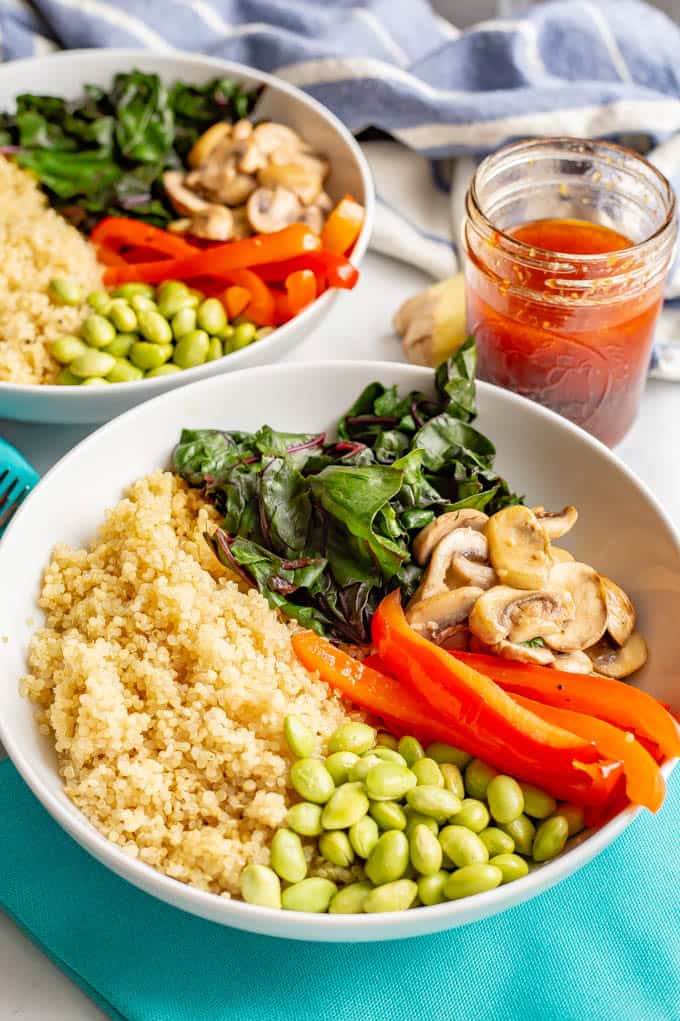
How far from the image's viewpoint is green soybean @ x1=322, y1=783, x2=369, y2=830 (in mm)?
1866

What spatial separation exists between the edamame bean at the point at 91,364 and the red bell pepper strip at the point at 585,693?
1.25 metres

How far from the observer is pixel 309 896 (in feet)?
5.95

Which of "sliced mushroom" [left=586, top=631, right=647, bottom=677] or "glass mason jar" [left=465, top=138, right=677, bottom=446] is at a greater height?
"glass mason jar" [left=465, top=138, right=677, bottom=446]

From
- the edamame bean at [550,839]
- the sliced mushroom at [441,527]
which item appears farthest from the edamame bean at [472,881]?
the sliced mushroom at [441,527]

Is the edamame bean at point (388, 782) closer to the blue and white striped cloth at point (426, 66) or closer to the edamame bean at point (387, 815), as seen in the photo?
the edamame bean at point (387, 815)

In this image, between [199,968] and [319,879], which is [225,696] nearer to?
[319,879]

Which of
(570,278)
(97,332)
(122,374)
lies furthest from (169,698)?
(570,278)

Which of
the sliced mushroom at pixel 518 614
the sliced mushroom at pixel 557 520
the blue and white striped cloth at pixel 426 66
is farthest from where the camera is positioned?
the blue and white striped cloth at pixel 426 66

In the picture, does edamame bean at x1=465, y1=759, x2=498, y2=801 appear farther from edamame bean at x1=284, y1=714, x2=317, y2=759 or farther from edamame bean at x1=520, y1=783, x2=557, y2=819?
edamame bean at x1=284, y1=714, x2=317, y2=759

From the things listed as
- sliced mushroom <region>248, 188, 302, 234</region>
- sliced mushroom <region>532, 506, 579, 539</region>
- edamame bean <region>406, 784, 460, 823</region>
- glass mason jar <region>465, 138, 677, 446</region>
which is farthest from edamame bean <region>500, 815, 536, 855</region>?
sliced mushroom <region>248, 188, 302, 234</region>

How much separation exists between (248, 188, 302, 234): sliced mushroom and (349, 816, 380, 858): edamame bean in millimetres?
1904

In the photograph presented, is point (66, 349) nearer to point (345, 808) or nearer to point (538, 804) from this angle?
point (345, 808)

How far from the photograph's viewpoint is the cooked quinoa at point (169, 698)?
1905mm

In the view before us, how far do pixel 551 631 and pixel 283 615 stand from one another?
1.87 feet
